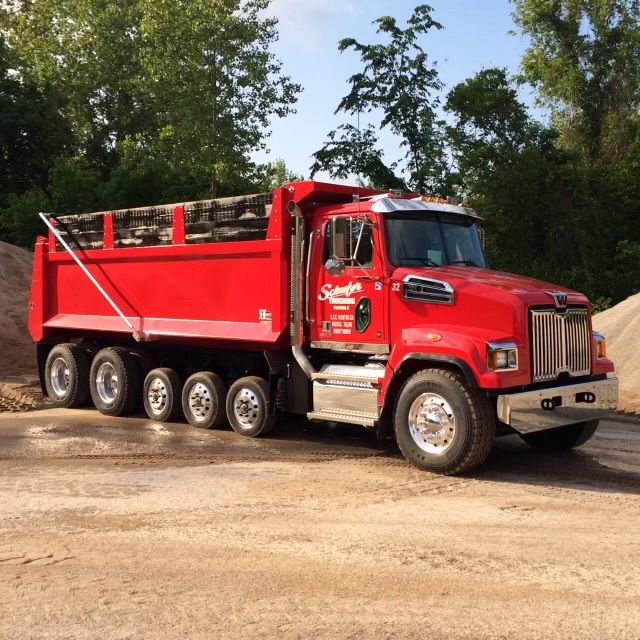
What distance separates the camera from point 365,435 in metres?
10.4

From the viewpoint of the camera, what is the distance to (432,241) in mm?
8953

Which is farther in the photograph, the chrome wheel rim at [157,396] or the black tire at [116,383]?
the black tire at [116,383]

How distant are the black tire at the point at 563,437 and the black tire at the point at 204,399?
389 centimetres

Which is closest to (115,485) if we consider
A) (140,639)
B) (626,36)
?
(140,639)

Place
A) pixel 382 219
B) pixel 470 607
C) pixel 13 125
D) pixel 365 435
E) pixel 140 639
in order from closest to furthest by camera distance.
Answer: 1. pixel 140 639
2. pixel 470 607
3. pixel 382 219
4. pixel 365 435
5. pixel 13 125

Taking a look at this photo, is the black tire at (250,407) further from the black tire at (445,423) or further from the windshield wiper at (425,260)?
the windshield wiper at (425,260)

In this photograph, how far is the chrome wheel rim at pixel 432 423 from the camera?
785 cm

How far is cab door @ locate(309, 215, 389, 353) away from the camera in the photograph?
864cm

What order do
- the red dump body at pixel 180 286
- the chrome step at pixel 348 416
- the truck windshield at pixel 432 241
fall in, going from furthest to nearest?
the red dump body at pixel 180 286
the truck windshield at pixel 432 241
the chrome step at pixel 348 416

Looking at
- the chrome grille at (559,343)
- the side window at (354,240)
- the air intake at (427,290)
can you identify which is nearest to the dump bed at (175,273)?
the side window at (354,240)

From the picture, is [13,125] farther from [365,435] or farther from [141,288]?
[365,435]

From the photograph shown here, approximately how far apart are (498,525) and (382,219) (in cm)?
371

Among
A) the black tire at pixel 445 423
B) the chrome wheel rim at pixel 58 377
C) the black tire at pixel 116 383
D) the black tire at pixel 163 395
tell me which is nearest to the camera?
the black tire at pixel 445 423

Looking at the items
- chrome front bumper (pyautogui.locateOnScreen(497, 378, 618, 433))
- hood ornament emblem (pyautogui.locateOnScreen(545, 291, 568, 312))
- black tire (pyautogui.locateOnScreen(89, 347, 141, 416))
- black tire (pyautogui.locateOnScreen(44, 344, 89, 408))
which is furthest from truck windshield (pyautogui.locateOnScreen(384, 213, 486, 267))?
black tire (pyautogui.locateOnScreen(44, 344, 89, 408))
